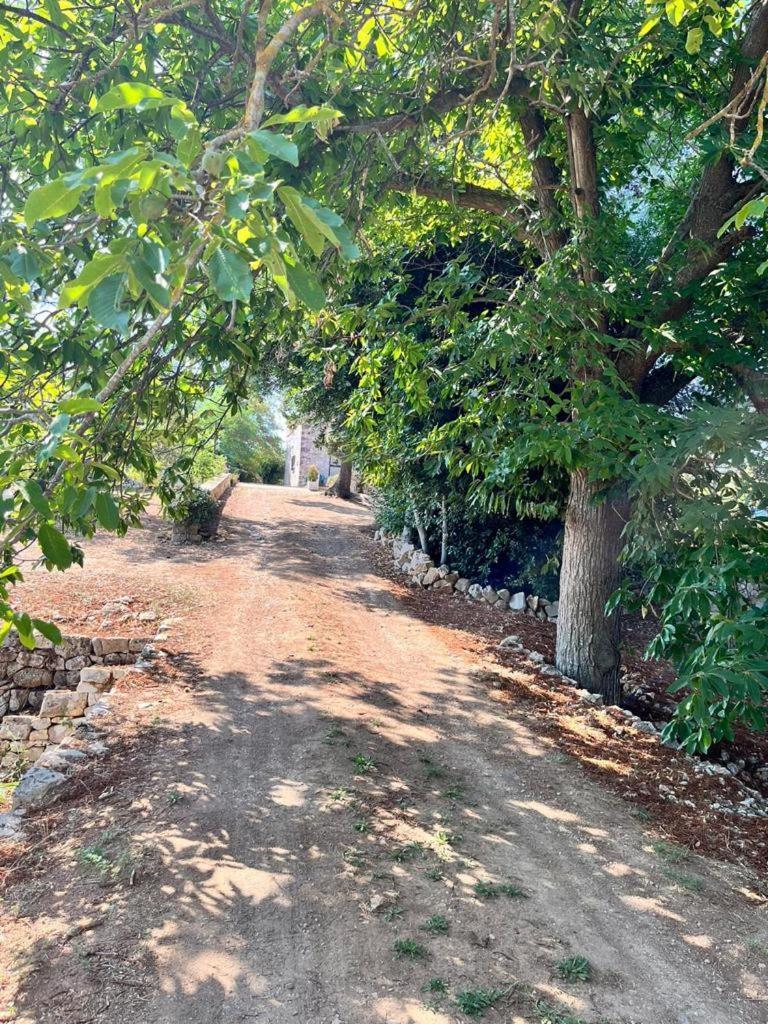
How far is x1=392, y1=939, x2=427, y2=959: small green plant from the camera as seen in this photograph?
325cm

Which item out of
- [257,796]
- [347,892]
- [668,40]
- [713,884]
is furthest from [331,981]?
[668,40]

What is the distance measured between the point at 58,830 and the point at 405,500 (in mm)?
9677

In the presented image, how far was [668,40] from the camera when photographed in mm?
5039

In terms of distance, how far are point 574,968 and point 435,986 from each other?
707mm

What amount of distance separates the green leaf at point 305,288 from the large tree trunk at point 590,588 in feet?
20.6

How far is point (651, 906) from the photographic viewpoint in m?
3.86

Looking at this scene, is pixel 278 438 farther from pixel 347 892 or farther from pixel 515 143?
pixel 347 892

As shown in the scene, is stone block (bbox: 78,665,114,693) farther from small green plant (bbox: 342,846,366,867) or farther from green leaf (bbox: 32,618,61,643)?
green leaf (bbox: 32,618,61,643)

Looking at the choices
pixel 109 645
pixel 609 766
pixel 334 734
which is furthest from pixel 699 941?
pixel 109 645

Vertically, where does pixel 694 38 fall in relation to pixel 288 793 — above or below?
above

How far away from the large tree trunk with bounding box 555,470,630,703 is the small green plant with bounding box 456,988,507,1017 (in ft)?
16.9

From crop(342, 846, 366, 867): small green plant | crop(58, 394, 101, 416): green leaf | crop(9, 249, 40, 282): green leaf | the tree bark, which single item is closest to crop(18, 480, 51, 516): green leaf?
crop(58, 394, 101, 416): green leaf

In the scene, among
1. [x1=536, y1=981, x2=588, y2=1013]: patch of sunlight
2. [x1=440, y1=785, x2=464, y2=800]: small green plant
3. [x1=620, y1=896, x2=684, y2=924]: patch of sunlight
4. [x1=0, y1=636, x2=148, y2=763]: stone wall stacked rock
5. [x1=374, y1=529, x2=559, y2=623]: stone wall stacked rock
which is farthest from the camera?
[x1=374, y1=529, x2=559, y2=623]: stone wall stacked rock

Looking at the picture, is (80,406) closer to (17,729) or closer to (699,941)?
(699,941)
